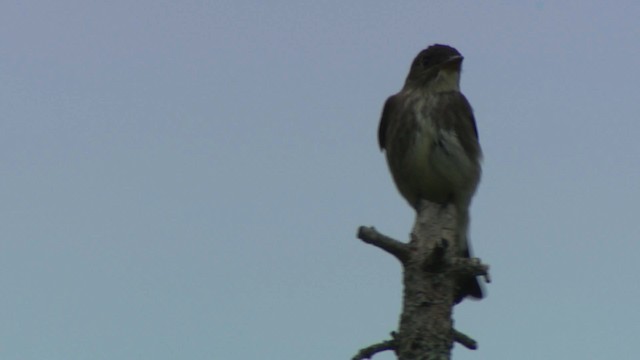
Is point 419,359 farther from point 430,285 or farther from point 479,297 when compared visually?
point 479,297

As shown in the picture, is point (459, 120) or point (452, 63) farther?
point (452, 63)

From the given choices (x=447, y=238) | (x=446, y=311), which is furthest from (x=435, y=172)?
(x=446, y=311)

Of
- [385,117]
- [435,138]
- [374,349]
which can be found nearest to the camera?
[374,349]

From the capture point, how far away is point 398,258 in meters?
5.82

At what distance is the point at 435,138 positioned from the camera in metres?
8.98

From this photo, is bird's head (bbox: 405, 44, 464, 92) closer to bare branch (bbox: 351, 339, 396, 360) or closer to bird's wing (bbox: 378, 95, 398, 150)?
bird's wing (bbox: 378, 95, 398, 150)

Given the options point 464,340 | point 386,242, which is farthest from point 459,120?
point 464,340

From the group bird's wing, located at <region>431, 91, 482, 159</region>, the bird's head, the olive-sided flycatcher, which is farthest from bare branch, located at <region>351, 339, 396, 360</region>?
the bird's head

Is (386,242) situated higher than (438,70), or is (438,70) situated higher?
(438,70)

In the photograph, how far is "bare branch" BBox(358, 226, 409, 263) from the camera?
5.76 m

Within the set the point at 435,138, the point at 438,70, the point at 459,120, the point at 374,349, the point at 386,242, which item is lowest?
the point at 374,349

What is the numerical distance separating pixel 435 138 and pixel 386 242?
10.9 feet

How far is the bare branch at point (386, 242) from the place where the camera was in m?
5.76

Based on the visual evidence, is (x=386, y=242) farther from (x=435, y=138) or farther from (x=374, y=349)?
(x=435, y=138)
